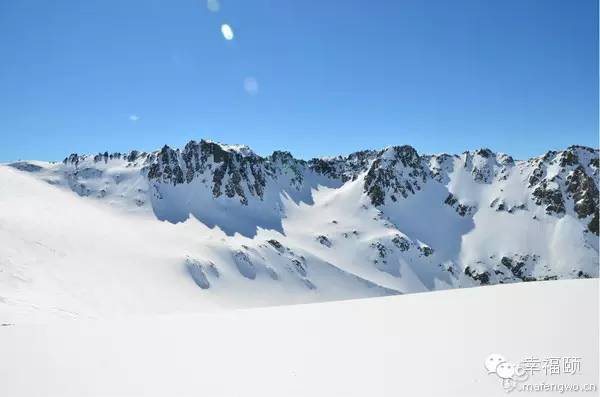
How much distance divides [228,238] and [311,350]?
129512mm

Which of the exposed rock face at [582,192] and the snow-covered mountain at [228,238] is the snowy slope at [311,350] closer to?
the snow-covered mountain at [228,238]

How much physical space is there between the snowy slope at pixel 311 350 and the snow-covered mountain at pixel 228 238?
139 feet

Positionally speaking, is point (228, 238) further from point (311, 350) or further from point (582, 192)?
point (582, 192)

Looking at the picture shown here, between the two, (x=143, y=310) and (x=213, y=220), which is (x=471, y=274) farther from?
(x=143, y=310)

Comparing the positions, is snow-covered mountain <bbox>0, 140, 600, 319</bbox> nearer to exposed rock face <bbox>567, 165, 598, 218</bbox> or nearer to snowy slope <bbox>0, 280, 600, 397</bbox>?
exposed rock face <bbox>567, 165, 598, 218</bbox>

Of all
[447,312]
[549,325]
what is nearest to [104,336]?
[447,312]

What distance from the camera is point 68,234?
86.8 m

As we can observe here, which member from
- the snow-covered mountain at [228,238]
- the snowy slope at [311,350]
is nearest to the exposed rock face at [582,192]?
the snow-covered mountain at [228,238]

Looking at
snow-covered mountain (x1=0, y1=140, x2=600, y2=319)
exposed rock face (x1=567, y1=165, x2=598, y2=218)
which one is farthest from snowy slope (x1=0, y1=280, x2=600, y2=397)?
exposed rock face (x1=567, y1=165, x2=598, y2=218)

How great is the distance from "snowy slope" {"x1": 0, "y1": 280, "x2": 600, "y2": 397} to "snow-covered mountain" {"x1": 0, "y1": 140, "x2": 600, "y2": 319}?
42323 millimetres

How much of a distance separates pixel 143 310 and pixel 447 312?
62.6 meters

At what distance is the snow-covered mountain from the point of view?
74.6 meters

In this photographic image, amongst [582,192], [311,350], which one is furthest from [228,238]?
[582,192]

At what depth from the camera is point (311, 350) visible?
347 inches
